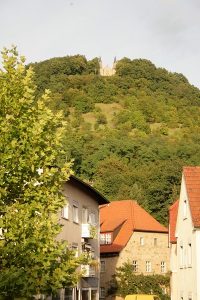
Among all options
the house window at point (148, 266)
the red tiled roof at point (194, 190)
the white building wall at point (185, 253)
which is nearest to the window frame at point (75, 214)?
the white building wall at point (185, 253)

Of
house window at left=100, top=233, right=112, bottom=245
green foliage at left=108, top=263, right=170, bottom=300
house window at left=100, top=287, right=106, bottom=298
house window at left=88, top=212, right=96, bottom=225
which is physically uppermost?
house window at left=88, top=212, right=96, bottom=225

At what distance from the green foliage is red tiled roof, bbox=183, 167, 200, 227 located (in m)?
23.5

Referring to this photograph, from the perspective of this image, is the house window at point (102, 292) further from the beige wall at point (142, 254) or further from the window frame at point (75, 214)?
the window frame at point (75, 214)

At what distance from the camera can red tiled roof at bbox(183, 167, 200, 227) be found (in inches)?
1364

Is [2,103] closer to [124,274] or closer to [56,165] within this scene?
[56,165]

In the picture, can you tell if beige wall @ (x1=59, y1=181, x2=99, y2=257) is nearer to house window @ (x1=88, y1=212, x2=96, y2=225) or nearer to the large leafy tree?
house window @ (x1=88, y1=212, x2=96, y2=225)

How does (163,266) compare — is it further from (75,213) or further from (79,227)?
(75,213)

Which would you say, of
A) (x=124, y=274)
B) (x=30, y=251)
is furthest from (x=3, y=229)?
(x=124, y=274)

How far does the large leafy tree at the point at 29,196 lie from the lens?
54.2 feet

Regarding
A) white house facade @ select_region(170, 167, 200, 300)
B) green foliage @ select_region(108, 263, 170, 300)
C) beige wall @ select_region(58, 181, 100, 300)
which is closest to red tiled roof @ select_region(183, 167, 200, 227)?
white house facade @ select_region(170, 167, 200, 300)

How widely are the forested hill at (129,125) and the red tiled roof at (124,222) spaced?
24648 mm

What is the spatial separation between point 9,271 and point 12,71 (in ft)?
21.1

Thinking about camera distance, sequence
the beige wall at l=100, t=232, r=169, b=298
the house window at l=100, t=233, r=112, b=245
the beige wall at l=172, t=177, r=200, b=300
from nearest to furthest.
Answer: the beige wall at l=172, t=177, r=200, b=300, the beige wall at l=100, t=232, r=169, b=298, the house window at l=100, t=233, r=112, b=245

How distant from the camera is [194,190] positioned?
120ft
